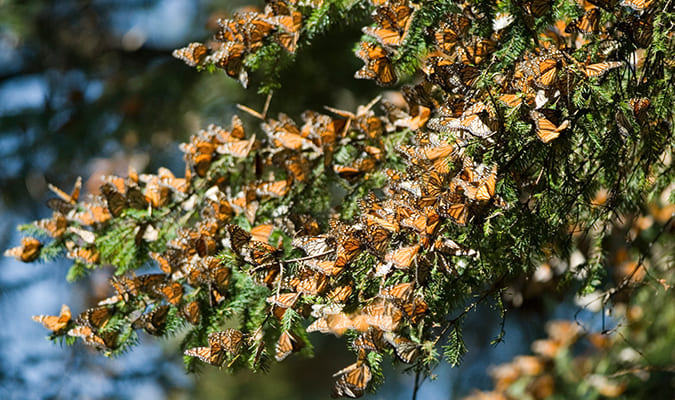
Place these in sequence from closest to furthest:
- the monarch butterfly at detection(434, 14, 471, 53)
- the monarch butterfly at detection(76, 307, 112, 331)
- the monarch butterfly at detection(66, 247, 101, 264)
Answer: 1. the monarch butterfly at detection(434, 14, 471, 53)
2. the monarch butterfly at detection(76, 307, 112, 331)
3. the monarch butterfly at detection(66, 247, 101, 264)

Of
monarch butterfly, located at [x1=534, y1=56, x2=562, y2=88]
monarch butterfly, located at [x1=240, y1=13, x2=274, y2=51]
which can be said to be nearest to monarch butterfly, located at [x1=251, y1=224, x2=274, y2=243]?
monarch butterfly, located at [x1=240, y1=13, x2=274, y2=51]

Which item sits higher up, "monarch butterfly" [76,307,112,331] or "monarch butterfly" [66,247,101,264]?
"monarch butterfly" [66,247,101,264]

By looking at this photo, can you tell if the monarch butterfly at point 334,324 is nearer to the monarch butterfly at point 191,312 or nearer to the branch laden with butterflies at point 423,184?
the branch laden with butterflies at point 423,184

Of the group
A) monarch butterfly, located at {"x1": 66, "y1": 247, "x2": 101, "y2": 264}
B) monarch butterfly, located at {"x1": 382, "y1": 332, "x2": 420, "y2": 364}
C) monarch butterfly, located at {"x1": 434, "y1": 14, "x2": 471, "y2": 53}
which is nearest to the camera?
monarch butterfly, located at {"x1": 382, "y1": 332, "x2": 420, "y2": 364}

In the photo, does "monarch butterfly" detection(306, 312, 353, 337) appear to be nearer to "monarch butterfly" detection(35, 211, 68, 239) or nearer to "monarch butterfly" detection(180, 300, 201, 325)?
"monarch butterfly" detection(180, 300, 201, 325)

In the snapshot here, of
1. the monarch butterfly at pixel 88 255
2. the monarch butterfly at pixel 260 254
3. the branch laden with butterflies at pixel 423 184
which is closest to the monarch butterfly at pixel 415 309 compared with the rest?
the branch laden with butterflies at pixel 423 184

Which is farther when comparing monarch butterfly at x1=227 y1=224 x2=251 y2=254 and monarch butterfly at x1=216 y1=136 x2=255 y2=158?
monarch butterfly at x1=216 y1=136 x2=255 y2=158
